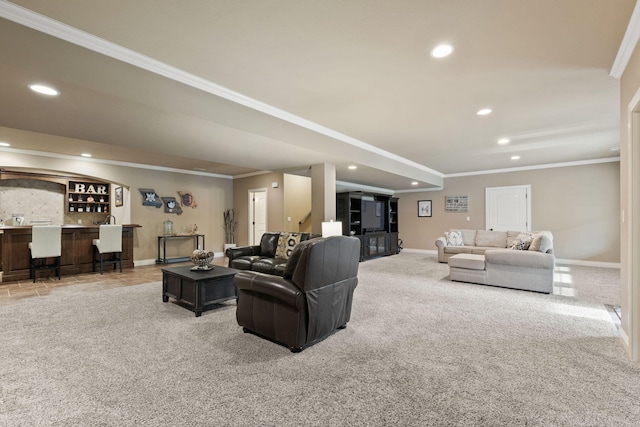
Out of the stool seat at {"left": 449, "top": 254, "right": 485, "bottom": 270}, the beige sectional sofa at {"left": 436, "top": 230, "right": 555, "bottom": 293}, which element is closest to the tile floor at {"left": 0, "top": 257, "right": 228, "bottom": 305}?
the stool seat at {"left": 449, "top": 254, "right": 485, "bottom": 270}

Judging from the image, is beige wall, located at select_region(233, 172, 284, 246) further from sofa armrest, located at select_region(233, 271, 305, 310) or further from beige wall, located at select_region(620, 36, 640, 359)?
beige wall, located at select_region(620, 36, 640, 359)

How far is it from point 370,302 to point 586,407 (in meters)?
2.43

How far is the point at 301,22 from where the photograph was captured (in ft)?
7.09

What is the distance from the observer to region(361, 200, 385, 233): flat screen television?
857 centimetres

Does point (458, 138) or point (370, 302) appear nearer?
point (370, 302)

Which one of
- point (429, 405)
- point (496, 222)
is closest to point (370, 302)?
point (429, 405)

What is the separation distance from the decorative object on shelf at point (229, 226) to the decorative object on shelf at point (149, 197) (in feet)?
6.38

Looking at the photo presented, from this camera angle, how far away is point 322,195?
573 centimetres

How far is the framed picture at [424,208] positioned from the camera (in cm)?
980

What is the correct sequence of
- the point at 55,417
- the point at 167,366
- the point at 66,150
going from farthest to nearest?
1. the point at 66,150
2. the point at 167,366
3. the point at 55,417

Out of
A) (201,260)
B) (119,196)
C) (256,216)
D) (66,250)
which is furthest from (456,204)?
(66,250)

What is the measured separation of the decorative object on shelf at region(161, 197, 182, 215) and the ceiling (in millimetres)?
3204

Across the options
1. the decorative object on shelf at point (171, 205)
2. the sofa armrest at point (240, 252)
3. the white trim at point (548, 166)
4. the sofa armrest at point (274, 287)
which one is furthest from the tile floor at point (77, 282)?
the white trim at point (548, 166)

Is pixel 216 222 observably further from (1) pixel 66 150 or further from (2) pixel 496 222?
(2) pixel 496 222
